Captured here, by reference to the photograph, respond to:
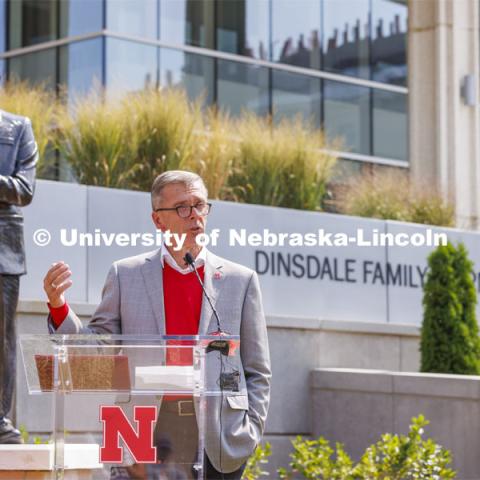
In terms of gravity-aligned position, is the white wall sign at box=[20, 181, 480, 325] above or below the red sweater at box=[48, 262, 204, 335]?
above

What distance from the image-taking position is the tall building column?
19.1 m

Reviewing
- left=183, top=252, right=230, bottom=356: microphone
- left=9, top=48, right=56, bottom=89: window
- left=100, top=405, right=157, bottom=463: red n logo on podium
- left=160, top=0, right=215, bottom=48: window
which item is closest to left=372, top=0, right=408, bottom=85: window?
left=160, top=0, right=215, bottom=48: window

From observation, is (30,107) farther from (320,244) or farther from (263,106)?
(263,106)

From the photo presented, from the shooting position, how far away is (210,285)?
516 centimetres

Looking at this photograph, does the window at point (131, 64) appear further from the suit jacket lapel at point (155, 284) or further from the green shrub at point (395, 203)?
the suit jacket lapel at point (155, 284)

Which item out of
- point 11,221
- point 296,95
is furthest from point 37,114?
point 296,95

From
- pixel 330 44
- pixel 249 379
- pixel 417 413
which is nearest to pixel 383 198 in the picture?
pixel 417 413

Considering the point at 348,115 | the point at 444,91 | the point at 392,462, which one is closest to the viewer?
the point at 392,462

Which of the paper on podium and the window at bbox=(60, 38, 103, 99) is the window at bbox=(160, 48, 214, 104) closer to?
the window at bbox=(60, 38, 103, 99)

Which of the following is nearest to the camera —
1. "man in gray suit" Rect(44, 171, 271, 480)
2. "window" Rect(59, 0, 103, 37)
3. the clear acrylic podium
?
the clear acrylic podium

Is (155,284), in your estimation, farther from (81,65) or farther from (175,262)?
(81,65)

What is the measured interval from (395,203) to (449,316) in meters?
2.37

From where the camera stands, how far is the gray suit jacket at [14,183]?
24.8 feet

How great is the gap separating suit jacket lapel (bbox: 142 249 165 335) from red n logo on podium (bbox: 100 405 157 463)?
0.83m
